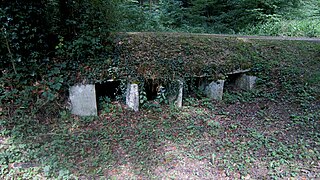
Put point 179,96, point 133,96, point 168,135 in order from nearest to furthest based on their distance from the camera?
point 168,135
point 133,96
point 179,96

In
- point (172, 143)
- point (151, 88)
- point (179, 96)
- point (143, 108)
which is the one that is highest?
point (151, 88)

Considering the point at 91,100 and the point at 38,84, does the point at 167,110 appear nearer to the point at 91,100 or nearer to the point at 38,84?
the point at 91,100

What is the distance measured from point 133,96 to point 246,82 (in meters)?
2.60

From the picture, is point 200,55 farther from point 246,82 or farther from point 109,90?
point 109,90

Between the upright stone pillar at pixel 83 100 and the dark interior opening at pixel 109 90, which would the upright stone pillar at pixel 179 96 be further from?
the upright stone pillar at pixel 83 100

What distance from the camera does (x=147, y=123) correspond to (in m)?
3.84

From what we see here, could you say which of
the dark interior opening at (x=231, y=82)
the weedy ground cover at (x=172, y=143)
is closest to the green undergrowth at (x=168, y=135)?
the weedy ground cover at (x=172, y=143)

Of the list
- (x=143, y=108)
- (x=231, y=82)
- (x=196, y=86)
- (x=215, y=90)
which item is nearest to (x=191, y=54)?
(x=196, y=86)

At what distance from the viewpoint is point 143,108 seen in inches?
167

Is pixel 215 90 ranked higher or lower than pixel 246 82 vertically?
lower

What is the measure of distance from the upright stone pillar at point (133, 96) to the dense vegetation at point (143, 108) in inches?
6.1

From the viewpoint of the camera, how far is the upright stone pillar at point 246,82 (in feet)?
16.4

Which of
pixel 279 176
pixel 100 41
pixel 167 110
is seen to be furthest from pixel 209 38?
pixel 279 176

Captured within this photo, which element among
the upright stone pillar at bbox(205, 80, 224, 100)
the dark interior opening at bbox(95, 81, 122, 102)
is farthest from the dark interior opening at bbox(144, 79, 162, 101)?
the upright stone pillar at bbox(205, 80, 224, 100)
